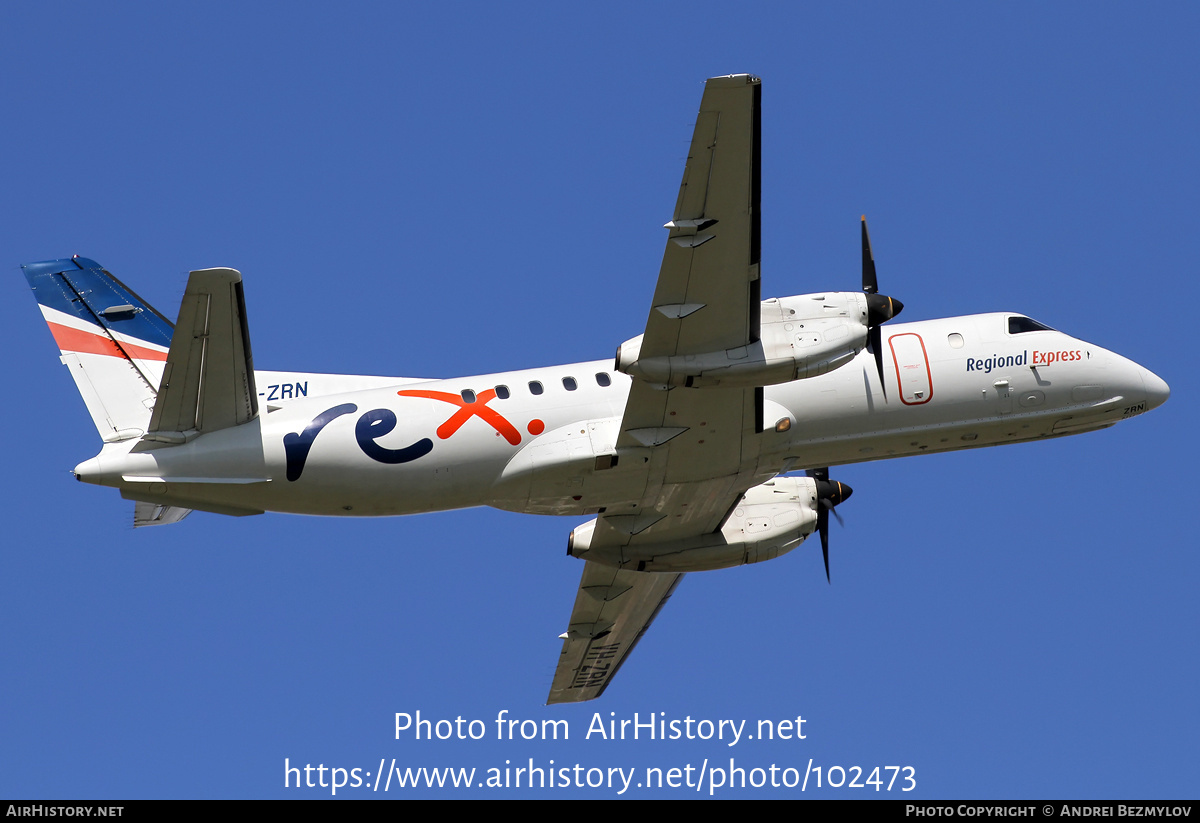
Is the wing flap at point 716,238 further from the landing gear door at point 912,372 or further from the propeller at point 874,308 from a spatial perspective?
the landing gear door at point 912,372

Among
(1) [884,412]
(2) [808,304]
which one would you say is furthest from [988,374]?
(2) [808,304]

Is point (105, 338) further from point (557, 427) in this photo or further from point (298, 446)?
point (557, 427)

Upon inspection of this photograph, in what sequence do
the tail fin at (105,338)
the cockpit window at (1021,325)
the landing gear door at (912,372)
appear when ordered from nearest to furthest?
the tail fin at (105,338) < the landing gear door at (912,372) < the cockpit window at (1021,325)

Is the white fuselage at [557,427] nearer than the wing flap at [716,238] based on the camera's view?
No

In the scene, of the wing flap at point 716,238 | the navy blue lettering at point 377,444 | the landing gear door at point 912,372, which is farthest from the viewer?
the landing gear door at point 912,372

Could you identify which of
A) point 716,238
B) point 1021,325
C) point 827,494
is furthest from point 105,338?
point 1021,325

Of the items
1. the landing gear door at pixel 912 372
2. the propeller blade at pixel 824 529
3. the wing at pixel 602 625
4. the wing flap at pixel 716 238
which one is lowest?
the wing at pixel 602 625

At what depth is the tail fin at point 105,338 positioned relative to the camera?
80.7ft

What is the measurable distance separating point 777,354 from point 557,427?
4391mm

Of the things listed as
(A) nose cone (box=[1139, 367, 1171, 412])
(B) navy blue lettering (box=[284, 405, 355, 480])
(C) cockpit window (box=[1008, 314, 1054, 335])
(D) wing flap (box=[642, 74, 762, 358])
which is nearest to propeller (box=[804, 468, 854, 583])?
(C) cockpit window (box=[1008, 314, 1054, 335])

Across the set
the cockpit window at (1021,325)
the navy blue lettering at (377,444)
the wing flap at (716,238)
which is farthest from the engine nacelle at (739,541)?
the wing flap at (716,238)

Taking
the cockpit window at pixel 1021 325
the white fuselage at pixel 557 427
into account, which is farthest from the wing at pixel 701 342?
the cockpit window at pixel 1021 325

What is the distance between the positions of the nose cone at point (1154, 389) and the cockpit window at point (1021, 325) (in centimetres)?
226

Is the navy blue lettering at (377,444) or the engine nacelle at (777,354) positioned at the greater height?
the engine nacelle at (777,354)
